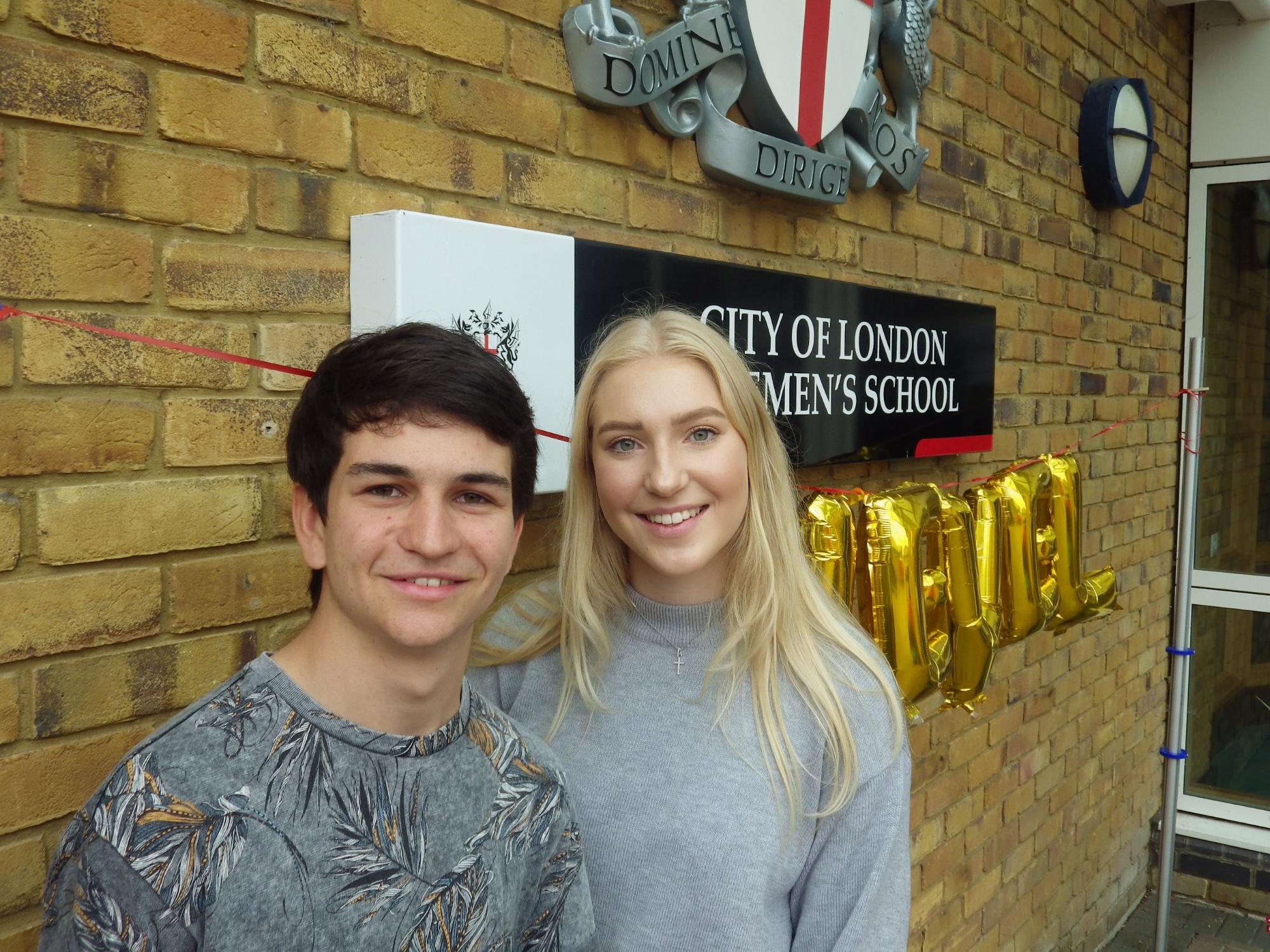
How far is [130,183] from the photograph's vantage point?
1252 mm

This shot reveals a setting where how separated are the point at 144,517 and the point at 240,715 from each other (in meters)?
0.38

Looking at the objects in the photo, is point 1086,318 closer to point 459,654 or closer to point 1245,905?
point 1245,905

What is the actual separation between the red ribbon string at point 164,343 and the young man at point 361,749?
0.22 metres

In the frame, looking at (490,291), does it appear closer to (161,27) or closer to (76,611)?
(161,27)

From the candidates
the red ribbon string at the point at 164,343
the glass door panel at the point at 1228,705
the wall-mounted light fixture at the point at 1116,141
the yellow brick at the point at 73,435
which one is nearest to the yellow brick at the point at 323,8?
the red ribbon string at the point at 164,343

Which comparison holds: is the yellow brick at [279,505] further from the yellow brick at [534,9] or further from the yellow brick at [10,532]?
the yellow brick at [534,9]

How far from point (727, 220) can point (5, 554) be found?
1.46m

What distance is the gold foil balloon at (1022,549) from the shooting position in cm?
245

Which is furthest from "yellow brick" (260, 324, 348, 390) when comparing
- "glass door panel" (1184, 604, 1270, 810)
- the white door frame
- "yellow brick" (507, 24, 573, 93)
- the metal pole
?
"glass door panel" (1184, 604, 1270, 810)

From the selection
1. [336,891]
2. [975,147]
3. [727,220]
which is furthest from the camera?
[975,147]

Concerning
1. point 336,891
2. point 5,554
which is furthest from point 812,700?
point 5,554

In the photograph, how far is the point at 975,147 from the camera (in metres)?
2.94

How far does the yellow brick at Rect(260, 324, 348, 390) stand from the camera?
55.3 inches

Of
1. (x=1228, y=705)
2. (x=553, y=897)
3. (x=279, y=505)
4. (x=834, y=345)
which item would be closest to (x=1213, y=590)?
(x=1228, y=705)
